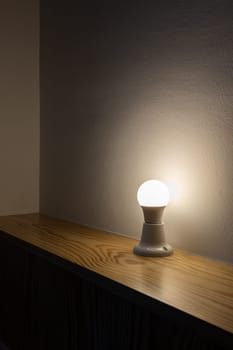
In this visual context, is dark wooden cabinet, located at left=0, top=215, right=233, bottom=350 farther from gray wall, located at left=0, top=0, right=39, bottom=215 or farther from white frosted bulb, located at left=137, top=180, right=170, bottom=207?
gray wall, located at left=0, top=0, right=39, bottom=215

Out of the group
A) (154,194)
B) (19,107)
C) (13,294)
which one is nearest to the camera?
(154,194)

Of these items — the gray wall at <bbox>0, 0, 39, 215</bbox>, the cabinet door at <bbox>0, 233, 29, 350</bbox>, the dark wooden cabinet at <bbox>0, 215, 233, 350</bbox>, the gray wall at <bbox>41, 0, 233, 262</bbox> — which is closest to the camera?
the dark wooden cabinet at <bbox>0, 215, 233, 350</bbox>

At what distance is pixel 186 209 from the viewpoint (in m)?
1.19

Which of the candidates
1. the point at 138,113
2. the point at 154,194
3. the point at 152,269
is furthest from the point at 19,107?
the point at 152,269

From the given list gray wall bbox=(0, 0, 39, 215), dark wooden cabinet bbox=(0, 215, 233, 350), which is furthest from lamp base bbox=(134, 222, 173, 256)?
gray wall bbox=(0, 0, 39, 215)

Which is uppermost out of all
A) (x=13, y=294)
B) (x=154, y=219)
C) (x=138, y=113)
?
(x=138, y=113)

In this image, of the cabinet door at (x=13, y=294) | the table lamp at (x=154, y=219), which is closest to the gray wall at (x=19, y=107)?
the cabinet door at (x=13, y=294)

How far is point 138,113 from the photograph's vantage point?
1.34m

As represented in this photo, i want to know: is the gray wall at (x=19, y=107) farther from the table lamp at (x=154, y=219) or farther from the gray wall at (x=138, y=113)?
the table lamp at (x=154, y=219)

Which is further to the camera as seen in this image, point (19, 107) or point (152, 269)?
point (19, 107)

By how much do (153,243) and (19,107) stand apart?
3.35 feet

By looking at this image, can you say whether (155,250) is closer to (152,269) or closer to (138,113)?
(152,269)

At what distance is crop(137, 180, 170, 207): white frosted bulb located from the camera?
1.15 metres

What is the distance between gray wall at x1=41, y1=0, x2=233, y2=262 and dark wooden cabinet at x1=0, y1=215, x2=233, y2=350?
1.01 ft
